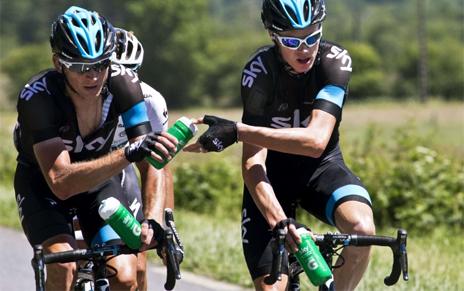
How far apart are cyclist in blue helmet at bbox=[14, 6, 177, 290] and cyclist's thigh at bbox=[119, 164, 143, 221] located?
0.69 feet

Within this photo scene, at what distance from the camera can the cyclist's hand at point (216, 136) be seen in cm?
464

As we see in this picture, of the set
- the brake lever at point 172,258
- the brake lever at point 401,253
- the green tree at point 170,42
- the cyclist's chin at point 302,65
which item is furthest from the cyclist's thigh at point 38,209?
the green tree at point 170,42

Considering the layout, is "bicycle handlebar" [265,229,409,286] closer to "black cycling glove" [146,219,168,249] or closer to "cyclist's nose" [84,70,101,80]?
"black cycling glove" [146,219,168,249]

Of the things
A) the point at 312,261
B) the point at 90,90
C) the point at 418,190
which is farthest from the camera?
the point at 418,190

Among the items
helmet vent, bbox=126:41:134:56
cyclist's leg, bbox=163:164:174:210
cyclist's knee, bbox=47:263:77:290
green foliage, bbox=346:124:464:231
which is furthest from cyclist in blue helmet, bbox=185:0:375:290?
green foliage, bbox=346:124:464:231

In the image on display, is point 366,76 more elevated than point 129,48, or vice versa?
point 129,48

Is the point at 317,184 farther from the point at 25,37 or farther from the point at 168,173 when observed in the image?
the point at 25,37

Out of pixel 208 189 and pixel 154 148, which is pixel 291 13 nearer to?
pixel 154 148

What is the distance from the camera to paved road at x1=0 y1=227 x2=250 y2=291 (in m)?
8.47

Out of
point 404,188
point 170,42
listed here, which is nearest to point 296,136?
point 404,188

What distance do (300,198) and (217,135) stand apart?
1.20m

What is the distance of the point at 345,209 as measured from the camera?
17.3ft

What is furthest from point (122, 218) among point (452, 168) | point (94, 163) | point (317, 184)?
point (452, 168)

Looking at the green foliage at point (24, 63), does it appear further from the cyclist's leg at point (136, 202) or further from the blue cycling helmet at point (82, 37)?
the blue cycling helmet at point (82, 37)
